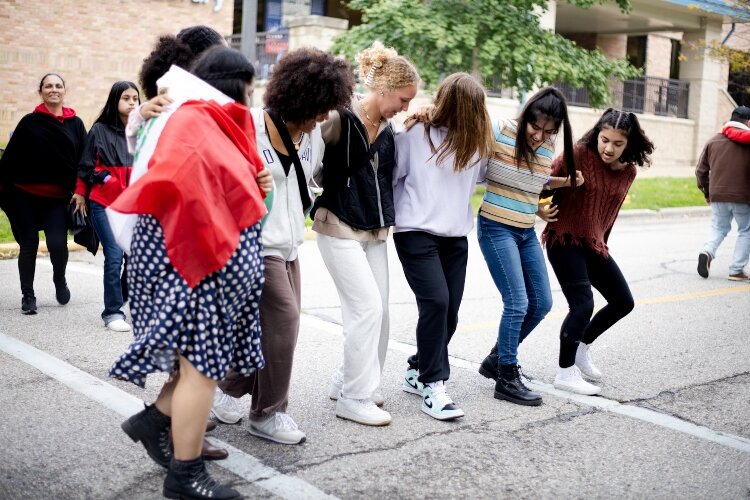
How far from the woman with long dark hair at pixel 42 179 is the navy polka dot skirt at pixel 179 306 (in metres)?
4.07

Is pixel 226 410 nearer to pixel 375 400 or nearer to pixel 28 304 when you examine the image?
pixel 375 400

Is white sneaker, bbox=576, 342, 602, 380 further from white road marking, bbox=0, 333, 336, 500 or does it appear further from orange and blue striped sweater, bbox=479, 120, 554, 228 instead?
white road marking, bbox=0, 333, 336, 500

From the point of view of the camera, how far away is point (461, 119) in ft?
15.7

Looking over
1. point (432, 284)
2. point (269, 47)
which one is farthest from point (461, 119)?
point (269, 47)

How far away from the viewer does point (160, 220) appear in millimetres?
3301

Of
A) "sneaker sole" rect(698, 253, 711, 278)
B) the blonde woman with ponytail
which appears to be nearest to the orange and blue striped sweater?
the blonde woman with ponytail

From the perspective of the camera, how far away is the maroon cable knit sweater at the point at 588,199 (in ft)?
17.9

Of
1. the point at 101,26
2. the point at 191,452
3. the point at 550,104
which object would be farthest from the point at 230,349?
the point at 101,26

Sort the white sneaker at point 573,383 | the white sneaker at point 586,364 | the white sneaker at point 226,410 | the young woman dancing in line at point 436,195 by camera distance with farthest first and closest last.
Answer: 1. the white sneaker at point 586,364
2. the white sneaker at point 573,383
3. the young woman dancing in line at point 436,195
4. the white sneaker at point 226,410

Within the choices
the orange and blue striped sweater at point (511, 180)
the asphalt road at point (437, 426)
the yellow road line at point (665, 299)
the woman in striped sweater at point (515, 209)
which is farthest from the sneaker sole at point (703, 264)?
the orange and blue striped sweater at point (511, 180)

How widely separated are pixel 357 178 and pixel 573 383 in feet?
6.50

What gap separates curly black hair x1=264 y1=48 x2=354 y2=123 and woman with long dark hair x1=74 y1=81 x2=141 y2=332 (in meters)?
2.98

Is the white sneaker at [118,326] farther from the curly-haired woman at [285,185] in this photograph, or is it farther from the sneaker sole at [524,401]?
the sneaker sole at [524,401]

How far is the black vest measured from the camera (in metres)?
4.57
